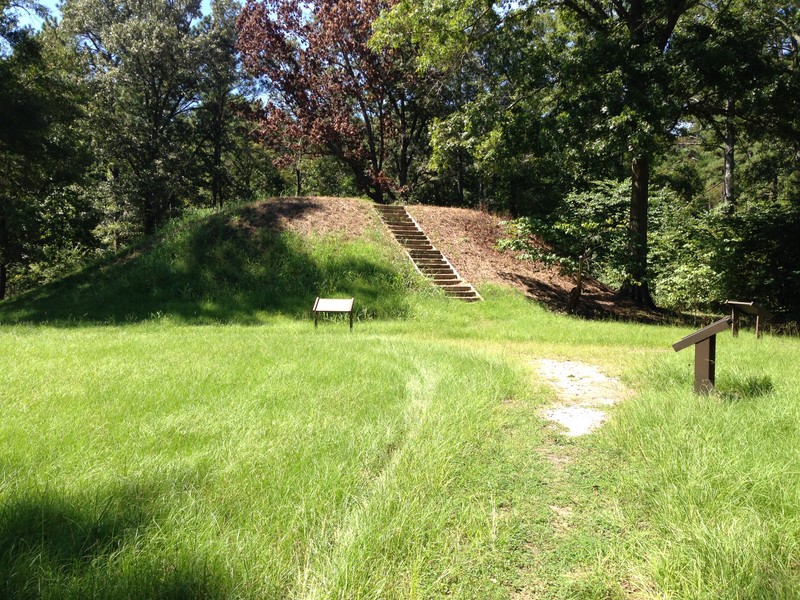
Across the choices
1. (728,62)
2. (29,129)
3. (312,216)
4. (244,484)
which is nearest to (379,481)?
(244,484)

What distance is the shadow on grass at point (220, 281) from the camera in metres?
14.1

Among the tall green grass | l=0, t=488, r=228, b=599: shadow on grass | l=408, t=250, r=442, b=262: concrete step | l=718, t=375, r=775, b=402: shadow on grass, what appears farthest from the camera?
l=408, t=250, r=442, b=262: concrete step

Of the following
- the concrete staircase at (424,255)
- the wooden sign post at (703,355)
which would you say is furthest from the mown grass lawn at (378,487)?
the concrete staircase at (424,255)

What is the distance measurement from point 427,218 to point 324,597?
62.6 ft

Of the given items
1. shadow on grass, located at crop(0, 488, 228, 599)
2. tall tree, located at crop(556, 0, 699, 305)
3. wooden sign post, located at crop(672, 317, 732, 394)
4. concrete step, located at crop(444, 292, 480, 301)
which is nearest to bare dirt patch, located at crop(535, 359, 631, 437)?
wooden sign post, located at crop(672, 317, 732, 394)

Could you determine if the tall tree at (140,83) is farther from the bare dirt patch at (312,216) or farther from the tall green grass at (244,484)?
the tall green grass at (244,484)

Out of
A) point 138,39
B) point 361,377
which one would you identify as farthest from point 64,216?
point 361,377

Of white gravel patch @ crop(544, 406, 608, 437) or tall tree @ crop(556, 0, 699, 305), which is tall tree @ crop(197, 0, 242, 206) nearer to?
tall tree @ crop(556, 0, 699, 305)

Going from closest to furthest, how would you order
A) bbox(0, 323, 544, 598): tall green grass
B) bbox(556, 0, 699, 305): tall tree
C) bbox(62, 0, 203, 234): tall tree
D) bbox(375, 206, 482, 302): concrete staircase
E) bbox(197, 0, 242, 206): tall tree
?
bbox(0, 323, 544, 598): tall green grass, bbox(556, 0, 699, 305): tall tree, bbox(375, 206, 482, 302): concrete staircase, bbox(62, 0, 203, 234): tall tree, bbox(197, 0, 242, 206): tall tree

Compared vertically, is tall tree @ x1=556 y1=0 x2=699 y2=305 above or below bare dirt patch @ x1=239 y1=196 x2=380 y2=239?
above

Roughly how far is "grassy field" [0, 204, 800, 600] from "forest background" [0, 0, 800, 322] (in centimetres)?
908

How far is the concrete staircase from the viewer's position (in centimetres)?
1578

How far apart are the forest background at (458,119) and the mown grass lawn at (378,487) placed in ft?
33.2

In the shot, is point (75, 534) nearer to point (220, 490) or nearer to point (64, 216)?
point (220, 490)
